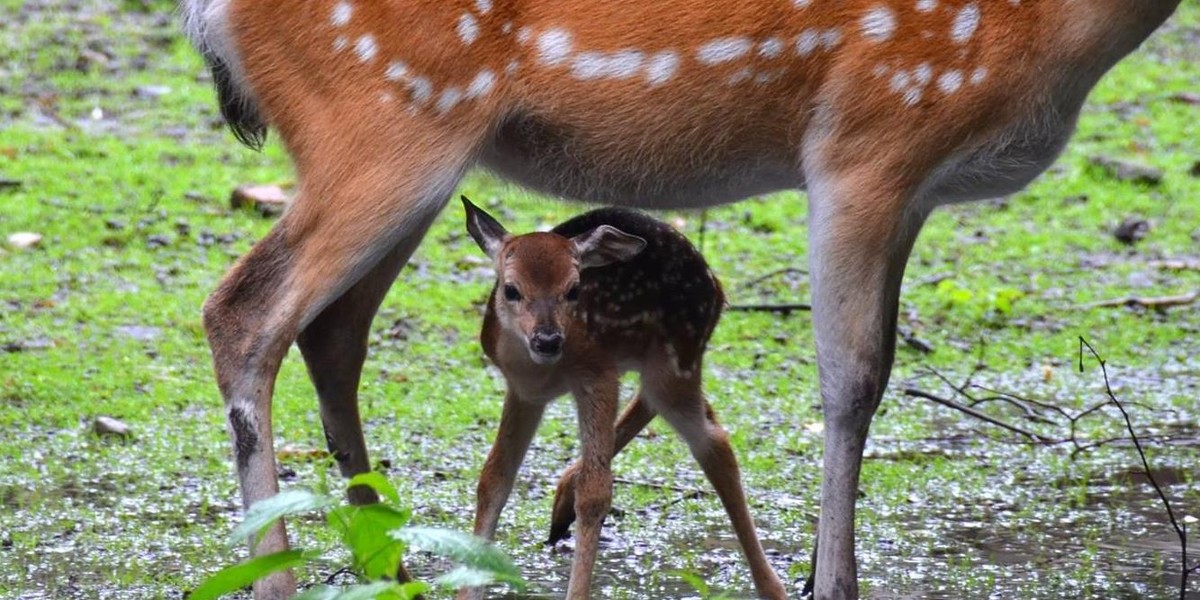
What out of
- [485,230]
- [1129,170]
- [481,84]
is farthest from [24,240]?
[1129,170]

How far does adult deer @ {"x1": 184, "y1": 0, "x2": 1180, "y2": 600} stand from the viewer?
5.12m

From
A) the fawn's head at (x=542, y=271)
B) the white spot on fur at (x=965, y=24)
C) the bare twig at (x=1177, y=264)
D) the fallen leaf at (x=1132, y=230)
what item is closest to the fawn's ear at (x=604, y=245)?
the fawn's head at (x=542, y=271)

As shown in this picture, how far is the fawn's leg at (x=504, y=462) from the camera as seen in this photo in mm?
5344

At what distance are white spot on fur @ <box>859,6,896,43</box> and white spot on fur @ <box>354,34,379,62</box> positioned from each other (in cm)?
128

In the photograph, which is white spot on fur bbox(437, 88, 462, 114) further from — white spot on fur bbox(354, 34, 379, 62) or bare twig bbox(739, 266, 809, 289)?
bare twig bbox(739, 266, 809, 289)

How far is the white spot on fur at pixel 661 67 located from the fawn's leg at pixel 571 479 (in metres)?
0.93

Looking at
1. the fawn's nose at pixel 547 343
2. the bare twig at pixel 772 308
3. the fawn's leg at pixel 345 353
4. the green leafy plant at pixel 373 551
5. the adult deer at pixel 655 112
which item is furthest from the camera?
the bare twig at pixel 772 308

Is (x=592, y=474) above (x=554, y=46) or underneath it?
underneath

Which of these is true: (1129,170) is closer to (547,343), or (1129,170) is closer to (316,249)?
(547,343)

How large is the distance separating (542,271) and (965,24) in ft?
4.20

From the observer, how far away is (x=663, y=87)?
5.32m

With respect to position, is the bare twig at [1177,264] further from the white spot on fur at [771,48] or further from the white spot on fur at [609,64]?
the white spot on fur at [609,64]

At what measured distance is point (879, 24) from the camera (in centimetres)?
524

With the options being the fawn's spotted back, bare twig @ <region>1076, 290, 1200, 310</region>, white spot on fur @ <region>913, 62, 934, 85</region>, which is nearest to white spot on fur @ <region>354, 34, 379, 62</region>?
the fawn's spotted back
